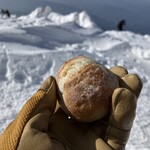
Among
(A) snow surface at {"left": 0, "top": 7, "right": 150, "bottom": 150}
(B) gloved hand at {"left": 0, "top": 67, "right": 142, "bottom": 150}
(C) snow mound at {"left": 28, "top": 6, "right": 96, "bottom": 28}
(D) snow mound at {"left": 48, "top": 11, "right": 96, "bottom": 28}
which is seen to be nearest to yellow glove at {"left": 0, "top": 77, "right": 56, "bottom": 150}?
(B) gloved hand at {"left": 0, "top": 67, "right": 142, "bottom": 150}

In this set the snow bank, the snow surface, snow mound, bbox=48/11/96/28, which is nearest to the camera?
the snow surface

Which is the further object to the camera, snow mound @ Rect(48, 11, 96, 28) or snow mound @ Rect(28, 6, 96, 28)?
snow mound @ Rect(48, 11, 96, 28)

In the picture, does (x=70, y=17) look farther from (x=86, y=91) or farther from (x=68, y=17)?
Result: (x=86, y=91)

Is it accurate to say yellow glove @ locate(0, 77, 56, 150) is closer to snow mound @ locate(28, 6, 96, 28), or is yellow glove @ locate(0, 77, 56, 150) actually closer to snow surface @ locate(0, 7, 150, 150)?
snow surface @ locate(0, 7, 150, 150)

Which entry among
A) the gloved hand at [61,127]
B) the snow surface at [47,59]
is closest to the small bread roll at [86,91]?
the gloved hand at [61,127]

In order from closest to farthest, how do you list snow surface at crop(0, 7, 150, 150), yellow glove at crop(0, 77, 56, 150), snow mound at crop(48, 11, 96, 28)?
yellow glove at crop(0, 77, 56, 150), snow surface at crop(0, 7, 150, 150), snow mound at crop(48, 11, 96, 28)

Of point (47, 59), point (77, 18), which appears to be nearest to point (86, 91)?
point (47, 59)

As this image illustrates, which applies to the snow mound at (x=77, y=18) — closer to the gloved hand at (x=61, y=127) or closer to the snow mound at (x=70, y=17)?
the snow mound at (x=70, y=17)
